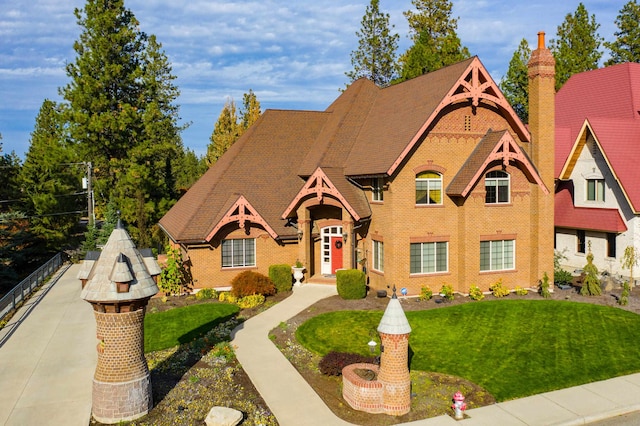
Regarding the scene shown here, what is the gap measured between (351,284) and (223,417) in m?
11.7

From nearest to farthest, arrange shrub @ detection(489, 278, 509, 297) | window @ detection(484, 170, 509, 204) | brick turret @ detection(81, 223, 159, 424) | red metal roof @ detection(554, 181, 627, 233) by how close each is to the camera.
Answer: brick turret @ detection(81, 223, 159, 424)
shrub @ detection(489, 278, 509, 297)
window @ detection(484, 170, 509, 204)
red metal roof @ detection(554, 181, 627, 233)

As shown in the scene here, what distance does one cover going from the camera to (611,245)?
91.7 feet

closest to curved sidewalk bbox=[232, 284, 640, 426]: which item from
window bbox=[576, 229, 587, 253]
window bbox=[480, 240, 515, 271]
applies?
window bbox=[480, 240, 515, 271]

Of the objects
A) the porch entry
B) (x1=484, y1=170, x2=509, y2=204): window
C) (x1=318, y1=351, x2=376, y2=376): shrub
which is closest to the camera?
(x1=318, y1=351, x2=376, y2=376): shrub

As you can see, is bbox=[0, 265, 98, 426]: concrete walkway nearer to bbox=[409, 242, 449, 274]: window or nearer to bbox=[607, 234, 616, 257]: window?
bbox=[409, 242, 449, 274]: window

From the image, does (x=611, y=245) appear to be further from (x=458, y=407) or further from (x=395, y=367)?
(x=395, y=367)

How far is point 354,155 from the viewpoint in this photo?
2653 cm

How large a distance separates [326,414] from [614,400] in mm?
7572

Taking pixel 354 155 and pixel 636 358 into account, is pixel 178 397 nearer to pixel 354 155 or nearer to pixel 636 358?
pixel 636 358

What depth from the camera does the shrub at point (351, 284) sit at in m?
22.8

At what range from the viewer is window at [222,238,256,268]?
2544 centimetres

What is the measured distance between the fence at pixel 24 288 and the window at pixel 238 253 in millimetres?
9445

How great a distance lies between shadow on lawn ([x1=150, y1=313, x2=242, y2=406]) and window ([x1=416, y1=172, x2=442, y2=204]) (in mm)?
10009

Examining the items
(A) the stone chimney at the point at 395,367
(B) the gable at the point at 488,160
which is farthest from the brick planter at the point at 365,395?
(B) the gable at the point at 488,160
